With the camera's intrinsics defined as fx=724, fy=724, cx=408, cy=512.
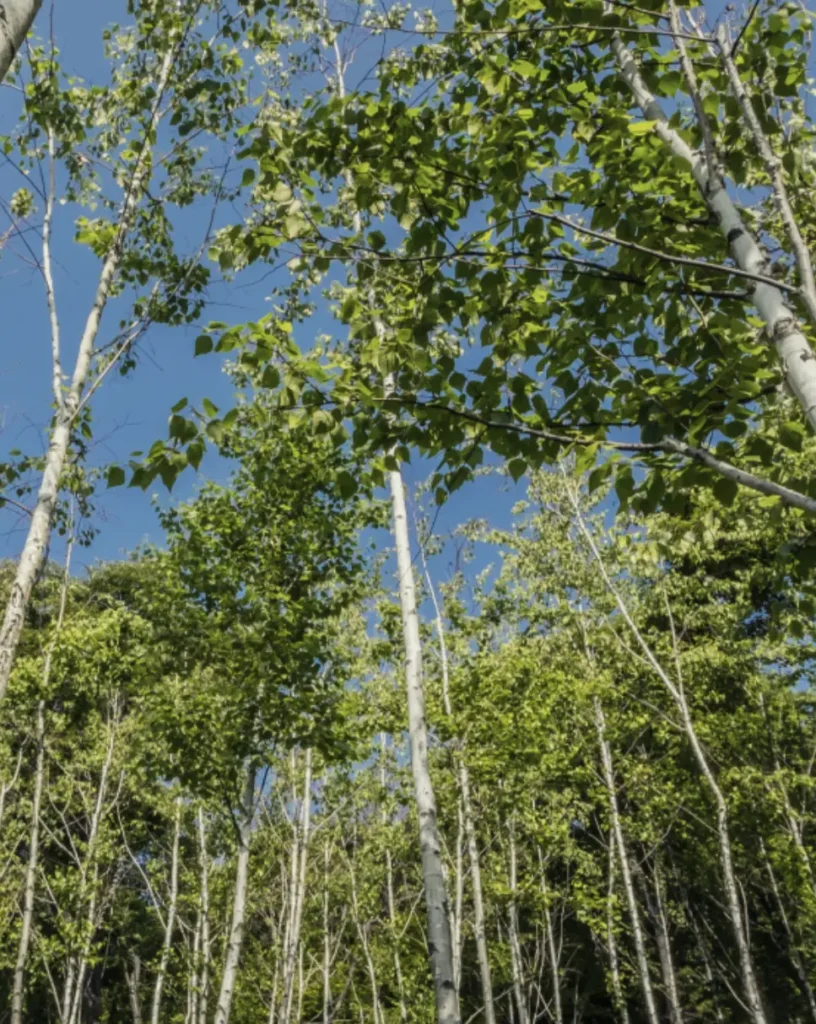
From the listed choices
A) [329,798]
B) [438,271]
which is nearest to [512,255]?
[438,271]

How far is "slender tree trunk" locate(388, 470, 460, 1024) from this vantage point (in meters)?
6.45

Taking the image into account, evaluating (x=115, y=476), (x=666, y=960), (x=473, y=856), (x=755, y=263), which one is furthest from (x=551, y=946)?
Result: (x=755, y=263)

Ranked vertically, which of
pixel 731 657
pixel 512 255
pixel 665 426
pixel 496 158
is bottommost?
pixel 665 426

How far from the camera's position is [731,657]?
53.8 ft

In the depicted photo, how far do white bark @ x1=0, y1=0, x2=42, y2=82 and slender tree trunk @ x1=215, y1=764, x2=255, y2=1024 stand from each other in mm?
7914

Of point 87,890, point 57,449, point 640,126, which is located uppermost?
point 57,449

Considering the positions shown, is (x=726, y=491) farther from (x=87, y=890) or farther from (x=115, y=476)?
(x=87, y=890)

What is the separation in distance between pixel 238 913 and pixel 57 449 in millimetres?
5652

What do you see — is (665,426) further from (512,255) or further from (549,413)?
(512,255)

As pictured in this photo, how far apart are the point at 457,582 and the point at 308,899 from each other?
34.4 ft

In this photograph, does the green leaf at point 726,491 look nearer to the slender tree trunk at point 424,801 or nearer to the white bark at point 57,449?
the slender tree trunk at point 424,801

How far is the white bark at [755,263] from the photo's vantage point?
93.3 inches

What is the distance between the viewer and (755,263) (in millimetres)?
2621

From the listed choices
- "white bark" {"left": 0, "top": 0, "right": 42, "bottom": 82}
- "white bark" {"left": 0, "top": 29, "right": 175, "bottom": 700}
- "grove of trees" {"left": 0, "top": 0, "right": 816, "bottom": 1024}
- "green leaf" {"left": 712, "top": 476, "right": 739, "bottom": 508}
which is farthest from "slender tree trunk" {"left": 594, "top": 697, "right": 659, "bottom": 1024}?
"white bark" {"left": 0, "top": 0, "right": 42, "bottom": 82}
